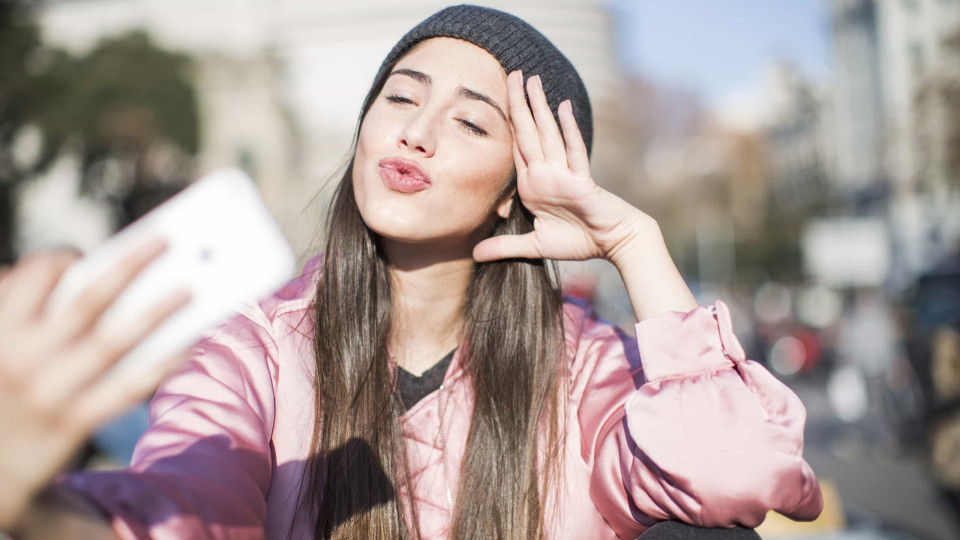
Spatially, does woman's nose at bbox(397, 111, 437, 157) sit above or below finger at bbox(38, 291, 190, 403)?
above

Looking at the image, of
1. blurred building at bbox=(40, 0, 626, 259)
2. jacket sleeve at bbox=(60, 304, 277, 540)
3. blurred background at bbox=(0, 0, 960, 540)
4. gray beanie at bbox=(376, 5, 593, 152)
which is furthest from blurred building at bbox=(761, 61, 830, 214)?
jacket sleeve at bbox=(60, 304, 277, 540)

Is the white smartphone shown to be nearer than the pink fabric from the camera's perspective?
Yes

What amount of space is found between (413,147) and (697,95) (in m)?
58.6

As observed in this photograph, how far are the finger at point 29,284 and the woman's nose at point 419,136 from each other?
1.22m

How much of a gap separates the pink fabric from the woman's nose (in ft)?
1.59

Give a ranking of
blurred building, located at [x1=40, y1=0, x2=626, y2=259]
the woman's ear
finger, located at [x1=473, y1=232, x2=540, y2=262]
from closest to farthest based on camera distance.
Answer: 1. finger, located at [x1=473, y1=232, x2=540, y2=262]
2. the woman's ear
3. blurred building, located at [x1=40, y1=0, x2=626, y2=259]

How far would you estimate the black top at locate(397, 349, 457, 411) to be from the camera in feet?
7.29

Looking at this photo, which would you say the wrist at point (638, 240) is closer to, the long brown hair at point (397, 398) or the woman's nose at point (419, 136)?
the long brown hair at point (397, 398)

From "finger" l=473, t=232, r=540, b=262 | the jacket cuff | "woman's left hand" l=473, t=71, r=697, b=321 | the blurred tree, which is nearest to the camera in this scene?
the jacket cuff

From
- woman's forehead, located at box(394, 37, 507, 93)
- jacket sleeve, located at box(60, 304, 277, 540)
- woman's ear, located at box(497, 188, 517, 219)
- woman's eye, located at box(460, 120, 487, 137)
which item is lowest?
jacket sleeve, located at box(60, 304, 277, 540)

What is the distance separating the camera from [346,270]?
7.36 ft

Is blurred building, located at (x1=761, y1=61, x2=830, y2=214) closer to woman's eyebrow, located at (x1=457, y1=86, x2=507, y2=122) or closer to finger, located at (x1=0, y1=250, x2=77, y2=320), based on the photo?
woman's eyebrow, located at (x1=457, y1=86, x2=507, y2=122)

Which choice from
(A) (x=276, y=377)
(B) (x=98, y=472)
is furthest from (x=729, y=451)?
(B) (x=98, y=472)

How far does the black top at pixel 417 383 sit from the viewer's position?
222 cm
